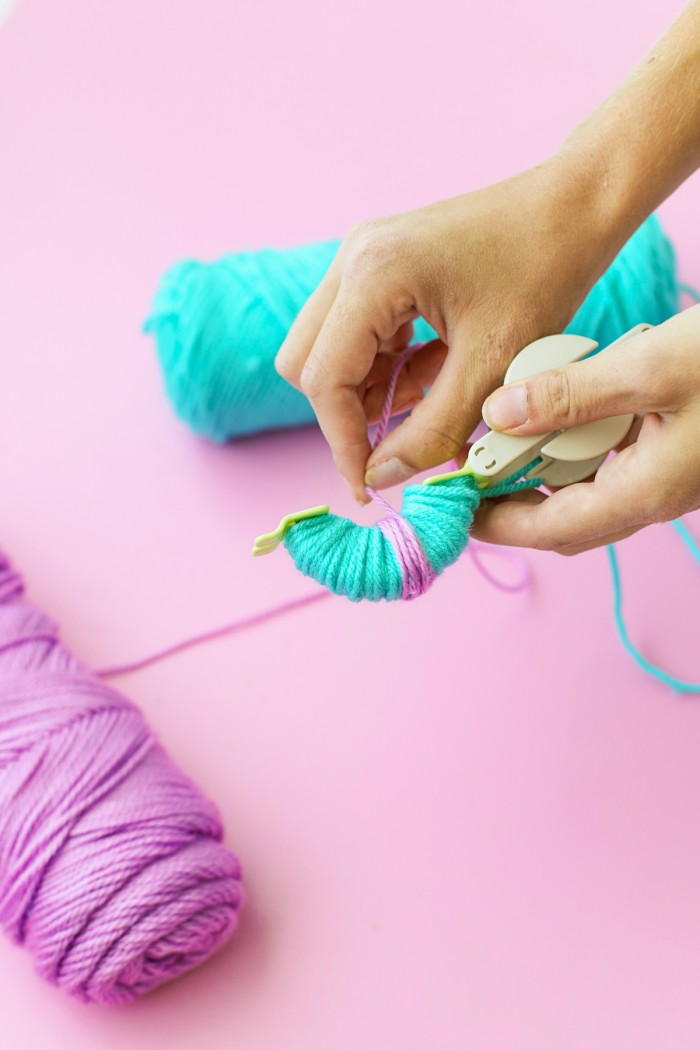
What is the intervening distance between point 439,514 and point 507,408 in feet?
0.31

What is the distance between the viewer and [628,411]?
743 millimetres

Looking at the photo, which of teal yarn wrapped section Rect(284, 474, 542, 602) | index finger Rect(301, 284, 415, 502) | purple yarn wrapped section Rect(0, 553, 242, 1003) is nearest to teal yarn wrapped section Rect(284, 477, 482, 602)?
teal yarn wrapped section Rect(284, 474, 542, 602)

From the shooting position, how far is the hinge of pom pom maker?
0.78 metres

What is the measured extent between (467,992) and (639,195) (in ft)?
2.39

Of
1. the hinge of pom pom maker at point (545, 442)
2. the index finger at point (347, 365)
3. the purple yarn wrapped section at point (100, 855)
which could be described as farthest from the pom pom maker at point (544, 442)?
the purple yarn wrapped section at point (100, 855)

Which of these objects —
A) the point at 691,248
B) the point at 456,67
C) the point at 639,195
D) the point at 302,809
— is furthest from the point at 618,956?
the point at 456,67

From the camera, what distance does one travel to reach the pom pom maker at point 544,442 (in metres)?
0.78

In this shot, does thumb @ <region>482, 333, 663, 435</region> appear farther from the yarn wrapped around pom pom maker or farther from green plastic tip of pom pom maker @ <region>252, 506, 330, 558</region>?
green plastic tip of pom pom maker @ <region>252, 506, 330, 558</region>

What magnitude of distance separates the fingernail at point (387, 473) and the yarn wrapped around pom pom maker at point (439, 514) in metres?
0.04

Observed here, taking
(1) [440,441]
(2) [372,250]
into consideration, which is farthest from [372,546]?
(2) [372,250]

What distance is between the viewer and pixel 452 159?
1459 mm

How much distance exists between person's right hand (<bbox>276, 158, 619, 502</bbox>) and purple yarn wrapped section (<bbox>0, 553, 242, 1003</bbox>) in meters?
0.38

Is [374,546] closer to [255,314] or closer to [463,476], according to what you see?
[463,476]

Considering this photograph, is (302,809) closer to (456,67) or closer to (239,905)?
(239,905)
